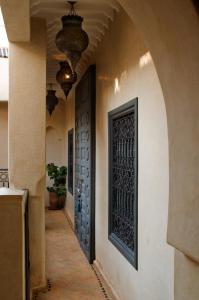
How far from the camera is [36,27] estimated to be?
16.7 ft

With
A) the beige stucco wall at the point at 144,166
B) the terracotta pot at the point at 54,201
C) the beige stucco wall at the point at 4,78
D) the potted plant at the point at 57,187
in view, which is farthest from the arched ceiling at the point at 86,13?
the terracotta pot at the point at 54,201

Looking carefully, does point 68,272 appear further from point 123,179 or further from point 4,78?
point 4,78

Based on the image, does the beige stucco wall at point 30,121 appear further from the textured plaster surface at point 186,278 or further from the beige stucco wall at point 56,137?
the beige stucco wall at point 56,137

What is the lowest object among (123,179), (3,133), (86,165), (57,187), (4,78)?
(57,187)

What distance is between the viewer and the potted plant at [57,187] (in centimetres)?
1259

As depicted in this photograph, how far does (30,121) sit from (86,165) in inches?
83.4

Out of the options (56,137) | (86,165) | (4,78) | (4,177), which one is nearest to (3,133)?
(4,177)

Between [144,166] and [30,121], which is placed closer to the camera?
[144,166]

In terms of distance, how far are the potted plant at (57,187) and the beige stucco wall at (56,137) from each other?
54 cm

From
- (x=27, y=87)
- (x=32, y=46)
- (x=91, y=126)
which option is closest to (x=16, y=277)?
(x=27, y=87)

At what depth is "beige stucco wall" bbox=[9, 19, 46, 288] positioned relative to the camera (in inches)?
199

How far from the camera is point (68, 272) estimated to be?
6070 millimetres

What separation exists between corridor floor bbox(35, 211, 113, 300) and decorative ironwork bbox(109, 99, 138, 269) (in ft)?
2.80

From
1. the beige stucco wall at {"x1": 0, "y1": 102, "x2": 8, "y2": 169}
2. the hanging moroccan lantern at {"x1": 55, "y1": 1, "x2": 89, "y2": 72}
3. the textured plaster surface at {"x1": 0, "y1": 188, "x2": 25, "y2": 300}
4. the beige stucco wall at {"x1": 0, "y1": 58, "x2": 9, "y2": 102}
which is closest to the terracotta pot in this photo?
the beige stucco wall at {"x1": 0, "y1": 102, "x2": 8, "y2": 169}
